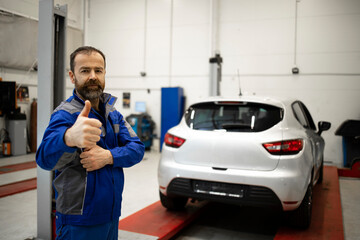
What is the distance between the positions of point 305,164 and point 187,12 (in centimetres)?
805

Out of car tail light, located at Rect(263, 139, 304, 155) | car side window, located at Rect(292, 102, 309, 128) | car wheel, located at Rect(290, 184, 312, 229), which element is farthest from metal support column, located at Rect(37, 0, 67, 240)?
car side window, located at Rect(292, 102, 309, 128)

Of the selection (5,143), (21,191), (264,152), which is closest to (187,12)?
(5,143)

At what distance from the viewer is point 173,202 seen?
3.63m

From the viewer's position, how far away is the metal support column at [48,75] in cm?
272

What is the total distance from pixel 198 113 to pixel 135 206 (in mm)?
1712

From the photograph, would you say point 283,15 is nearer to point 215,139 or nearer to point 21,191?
point 215,139

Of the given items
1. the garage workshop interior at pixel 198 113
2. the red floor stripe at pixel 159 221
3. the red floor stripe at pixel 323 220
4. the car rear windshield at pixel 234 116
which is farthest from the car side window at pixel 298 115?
the red floor stripe at pixel 159 221

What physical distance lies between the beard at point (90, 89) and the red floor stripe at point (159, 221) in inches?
73.6

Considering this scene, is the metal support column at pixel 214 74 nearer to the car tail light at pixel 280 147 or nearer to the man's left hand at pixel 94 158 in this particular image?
the car tail light at pixel 280 147

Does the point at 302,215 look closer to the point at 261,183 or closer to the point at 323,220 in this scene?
the point at 323,220

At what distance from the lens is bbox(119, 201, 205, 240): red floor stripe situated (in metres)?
3.09

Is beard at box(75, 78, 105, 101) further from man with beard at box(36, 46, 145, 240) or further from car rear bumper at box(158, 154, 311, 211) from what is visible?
car rear bumper at box(158, 154, 311, 211)

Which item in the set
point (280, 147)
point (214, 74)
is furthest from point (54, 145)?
point (214, 74)

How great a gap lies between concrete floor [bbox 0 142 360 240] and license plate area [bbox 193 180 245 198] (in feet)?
1.95
